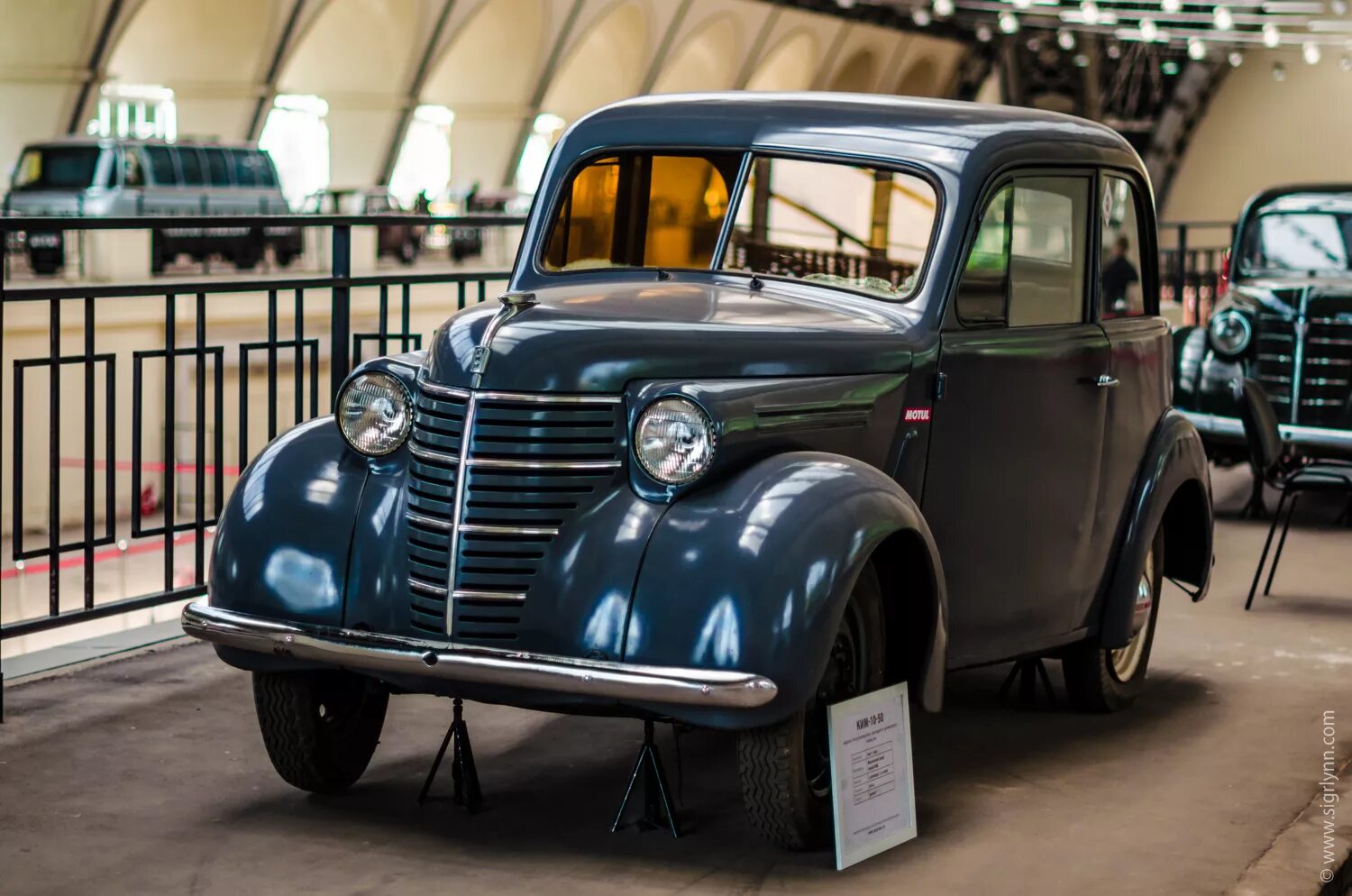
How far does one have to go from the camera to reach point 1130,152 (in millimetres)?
5953

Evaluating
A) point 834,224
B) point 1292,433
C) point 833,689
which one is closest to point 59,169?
point 1292,433

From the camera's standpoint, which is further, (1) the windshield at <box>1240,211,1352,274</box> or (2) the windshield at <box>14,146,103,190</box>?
(2) the windshield at <box>14,146,103,190</box>

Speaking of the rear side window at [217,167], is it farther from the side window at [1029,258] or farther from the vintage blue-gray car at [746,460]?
the side window at [1029,258]

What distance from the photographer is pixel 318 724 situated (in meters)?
4.68

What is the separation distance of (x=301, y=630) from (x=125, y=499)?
22.0 meters

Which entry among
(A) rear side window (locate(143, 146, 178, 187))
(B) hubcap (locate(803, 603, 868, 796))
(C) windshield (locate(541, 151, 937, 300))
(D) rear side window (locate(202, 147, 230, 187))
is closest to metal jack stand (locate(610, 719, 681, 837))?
(B) hubcap (locate(803, 603, 868, 796))

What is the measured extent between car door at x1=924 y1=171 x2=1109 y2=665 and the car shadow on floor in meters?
0.34

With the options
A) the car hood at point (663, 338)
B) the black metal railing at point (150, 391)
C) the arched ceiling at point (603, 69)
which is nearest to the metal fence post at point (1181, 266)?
the black metal railing at point (150, 391)

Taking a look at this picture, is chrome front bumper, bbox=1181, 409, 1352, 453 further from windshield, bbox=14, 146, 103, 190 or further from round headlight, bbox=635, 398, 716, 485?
windshield, bbox=14, 146, 103, 190

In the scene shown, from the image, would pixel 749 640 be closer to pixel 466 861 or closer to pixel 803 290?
pixel 466 861

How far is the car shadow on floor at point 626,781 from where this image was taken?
440cm

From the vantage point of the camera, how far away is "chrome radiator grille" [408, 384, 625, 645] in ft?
13.6

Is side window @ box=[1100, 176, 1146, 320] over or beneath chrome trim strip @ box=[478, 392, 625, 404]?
over

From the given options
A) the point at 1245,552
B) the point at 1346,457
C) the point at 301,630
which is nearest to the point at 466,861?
the point at 301,630
